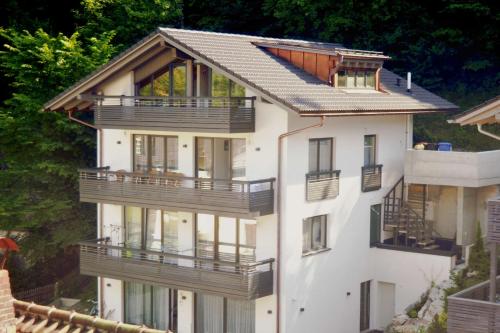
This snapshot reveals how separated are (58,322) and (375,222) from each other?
20751 mm

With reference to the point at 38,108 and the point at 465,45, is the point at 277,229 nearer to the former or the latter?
the point at 38,108

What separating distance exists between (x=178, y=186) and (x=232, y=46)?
468cm

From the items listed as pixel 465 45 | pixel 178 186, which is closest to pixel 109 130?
pixel 178 186

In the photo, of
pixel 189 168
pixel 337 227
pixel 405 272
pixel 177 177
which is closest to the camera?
pixel 177 177

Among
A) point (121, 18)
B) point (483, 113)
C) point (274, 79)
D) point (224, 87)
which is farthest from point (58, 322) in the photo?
point (121, 18)

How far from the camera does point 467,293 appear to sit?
73.2ft

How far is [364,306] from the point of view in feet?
105

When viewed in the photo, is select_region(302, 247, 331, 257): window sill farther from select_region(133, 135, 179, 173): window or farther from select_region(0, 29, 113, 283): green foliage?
select_region(0, 29, 113, 283): green foliage

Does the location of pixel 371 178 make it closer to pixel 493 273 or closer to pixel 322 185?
pixel 322 185

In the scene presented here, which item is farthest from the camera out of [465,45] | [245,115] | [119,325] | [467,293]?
[465,45]

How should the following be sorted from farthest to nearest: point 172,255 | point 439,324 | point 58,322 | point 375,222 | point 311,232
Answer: point 375,222, point 311,232, point 172,255, point 439,324, point 58,322

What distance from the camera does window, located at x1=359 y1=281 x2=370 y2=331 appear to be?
31.8m

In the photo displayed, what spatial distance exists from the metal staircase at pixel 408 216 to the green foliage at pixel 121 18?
15.8 meters

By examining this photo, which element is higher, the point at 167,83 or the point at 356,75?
the point at 356,75
